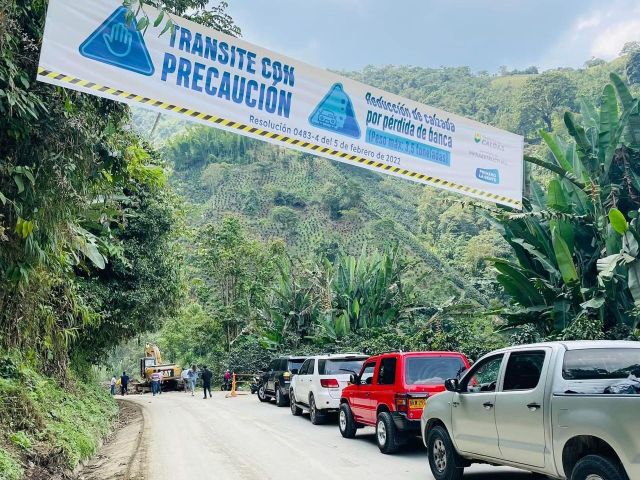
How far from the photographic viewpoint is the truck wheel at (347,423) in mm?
12281

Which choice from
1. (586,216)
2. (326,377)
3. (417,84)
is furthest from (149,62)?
(417,84)

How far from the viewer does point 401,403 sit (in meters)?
9.84

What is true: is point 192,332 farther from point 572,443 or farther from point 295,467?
point 572,443

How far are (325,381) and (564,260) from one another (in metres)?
6.44

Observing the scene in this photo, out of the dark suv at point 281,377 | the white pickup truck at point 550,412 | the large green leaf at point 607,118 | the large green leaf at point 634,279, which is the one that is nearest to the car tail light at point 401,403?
the white pickup truck at point 550,412

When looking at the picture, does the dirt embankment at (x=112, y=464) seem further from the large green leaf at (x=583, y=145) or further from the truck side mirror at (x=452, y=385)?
the large green leaf at (x=583, y=145)

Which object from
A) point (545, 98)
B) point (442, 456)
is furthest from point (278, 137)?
point (545, 98)

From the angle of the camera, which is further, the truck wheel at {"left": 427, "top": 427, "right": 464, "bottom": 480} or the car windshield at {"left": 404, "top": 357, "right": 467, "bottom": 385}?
the car windshield at {"left": 404, "top": 357, "right": 467, "bottom": 385}

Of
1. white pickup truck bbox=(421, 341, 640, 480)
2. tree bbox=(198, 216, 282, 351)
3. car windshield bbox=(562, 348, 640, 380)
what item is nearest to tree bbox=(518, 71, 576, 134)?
tree bbox=(198, 216, 282, 351)

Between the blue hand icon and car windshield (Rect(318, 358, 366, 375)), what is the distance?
33.4ft

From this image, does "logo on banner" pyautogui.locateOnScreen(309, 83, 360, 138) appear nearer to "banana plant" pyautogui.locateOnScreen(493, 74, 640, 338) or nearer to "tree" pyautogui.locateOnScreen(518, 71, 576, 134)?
"banana plant" pyautogui.locateOnScreen(493, 74, 640, 338)

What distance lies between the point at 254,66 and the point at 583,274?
432 inches

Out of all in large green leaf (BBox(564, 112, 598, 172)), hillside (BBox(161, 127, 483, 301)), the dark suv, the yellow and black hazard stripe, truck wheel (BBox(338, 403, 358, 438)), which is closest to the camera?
the yellow and black hazard stripe

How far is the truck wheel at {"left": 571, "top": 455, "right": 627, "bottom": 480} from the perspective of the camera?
201 inches
